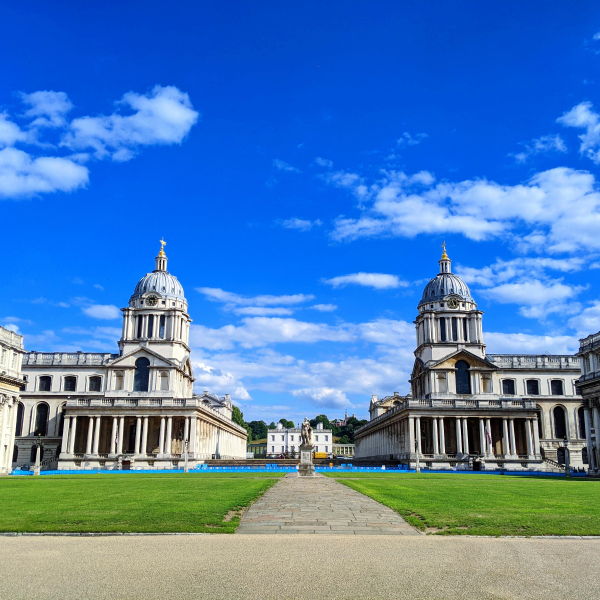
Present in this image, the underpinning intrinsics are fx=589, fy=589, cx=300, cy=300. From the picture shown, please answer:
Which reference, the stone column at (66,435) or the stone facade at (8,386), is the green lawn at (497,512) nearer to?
the stone facade at (8,386)

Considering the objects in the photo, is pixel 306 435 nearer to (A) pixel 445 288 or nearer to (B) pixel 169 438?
(B) pixel 169 438

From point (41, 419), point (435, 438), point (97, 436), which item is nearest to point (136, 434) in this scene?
Answer: point (97, 436)

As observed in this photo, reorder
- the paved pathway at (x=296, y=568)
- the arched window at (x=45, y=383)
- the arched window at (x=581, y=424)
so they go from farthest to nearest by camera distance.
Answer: the arched window at (x=45, y=383) → the arched window at (x=581, y=424) → the paved pathway at (x=296, y=568)

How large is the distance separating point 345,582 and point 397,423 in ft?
276

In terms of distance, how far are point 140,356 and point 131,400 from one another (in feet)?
29.9

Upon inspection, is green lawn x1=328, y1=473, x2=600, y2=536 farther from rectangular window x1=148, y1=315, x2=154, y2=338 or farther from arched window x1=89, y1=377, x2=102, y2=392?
arched window x1=89, y1=377, x2=102, y2=392

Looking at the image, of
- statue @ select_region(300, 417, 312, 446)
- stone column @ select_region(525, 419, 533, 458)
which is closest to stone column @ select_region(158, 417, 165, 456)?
statue @ select_region(300, 417, 312, 446)

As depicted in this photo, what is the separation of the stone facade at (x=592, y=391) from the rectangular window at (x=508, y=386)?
30867mm

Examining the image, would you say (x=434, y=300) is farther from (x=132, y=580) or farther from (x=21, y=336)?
(x=132, y=580)

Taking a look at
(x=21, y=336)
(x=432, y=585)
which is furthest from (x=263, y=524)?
(x=21, y=336)

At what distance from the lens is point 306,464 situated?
51031 millimetres

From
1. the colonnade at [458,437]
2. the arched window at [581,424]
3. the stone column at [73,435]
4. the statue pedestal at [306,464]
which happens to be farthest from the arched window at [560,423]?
the stone column at [73,435]

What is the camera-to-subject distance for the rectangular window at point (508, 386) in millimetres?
97500

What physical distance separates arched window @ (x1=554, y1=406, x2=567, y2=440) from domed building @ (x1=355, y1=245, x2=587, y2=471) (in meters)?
0.15
